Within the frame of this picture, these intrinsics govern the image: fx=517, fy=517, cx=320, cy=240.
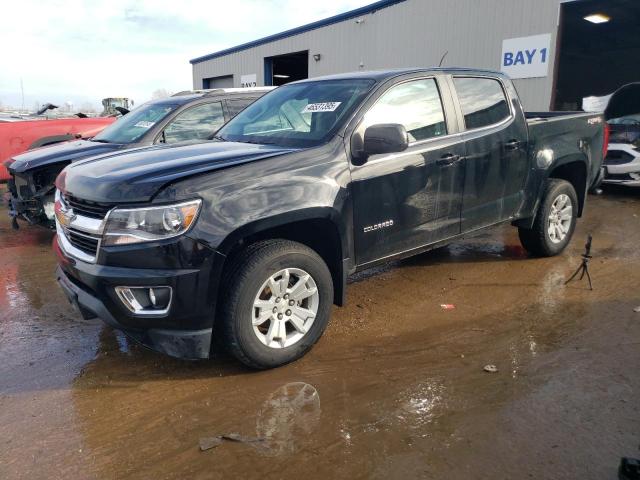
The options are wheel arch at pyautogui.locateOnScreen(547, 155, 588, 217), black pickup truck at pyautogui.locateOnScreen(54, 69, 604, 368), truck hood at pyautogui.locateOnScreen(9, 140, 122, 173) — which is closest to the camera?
black pickup truck at pyautogui.locateOnScreen(54, 69, 604, 368)

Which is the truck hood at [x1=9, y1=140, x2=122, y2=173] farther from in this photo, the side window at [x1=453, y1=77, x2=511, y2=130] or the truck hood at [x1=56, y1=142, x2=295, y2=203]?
the side window at [x1=453, y1=77, x2=511, y2=130]

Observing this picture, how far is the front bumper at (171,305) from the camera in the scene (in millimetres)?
2880

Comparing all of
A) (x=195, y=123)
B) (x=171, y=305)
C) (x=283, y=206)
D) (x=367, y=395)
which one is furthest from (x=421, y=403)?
(x=195, y=123)

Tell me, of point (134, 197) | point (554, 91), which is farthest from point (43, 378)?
point (554, 91)

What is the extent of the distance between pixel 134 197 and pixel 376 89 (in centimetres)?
194

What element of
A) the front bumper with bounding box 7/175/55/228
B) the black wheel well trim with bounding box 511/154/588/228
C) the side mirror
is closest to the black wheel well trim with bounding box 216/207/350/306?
the side mirror

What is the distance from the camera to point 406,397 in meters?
3.03

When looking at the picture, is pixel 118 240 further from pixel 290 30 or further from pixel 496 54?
pixel 290 30

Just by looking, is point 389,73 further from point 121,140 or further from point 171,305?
point 121,140

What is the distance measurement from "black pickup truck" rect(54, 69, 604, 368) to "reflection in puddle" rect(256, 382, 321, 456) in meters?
0.29

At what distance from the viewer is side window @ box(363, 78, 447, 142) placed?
384 centimetres

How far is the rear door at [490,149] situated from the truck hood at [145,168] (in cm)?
177

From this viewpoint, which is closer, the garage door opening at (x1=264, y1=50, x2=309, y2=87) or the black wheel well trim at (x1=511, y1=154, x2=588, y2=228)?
the black wheel well trim at (x1=511, y1=154, x2=588, y2=228)

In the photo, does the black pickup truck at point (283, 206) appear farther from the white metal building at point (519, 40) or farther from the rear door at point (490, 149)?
the white metal building at point (519, 40)
